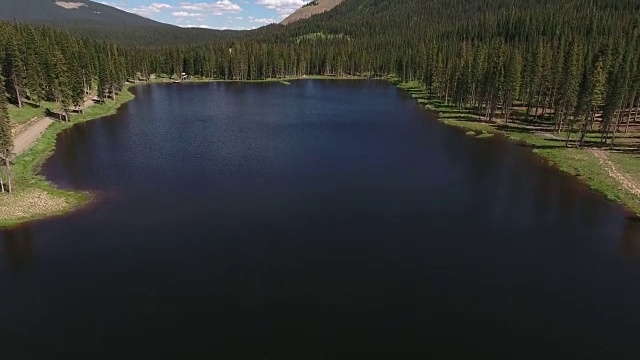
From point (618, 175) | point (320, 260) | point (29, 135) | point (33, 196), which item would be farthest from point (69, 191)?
point (618, 175)

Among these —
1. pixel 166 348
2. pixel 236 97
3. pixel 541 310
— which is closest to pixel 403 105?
pixel 236 97

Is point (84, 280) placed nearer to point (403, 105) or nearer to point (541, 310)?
point (541, 310)

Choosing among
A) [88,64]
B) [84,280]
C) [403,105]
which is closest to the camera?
[84,280]

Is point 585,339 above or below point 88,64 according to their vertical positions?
below

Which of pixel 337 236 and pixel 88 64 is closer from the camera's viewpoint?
pixel 337 236

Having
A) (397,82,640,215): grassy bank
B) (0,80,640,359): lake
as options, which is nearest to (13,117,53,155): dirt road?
(0,80,640,359): lake

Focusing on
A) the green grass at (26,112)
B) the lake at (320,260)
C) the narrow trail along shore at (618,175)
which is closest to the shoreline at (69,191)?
the narrow trail along shore at (618,175)

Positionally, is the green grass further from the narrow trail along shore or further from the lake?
the narrow trail along shore
